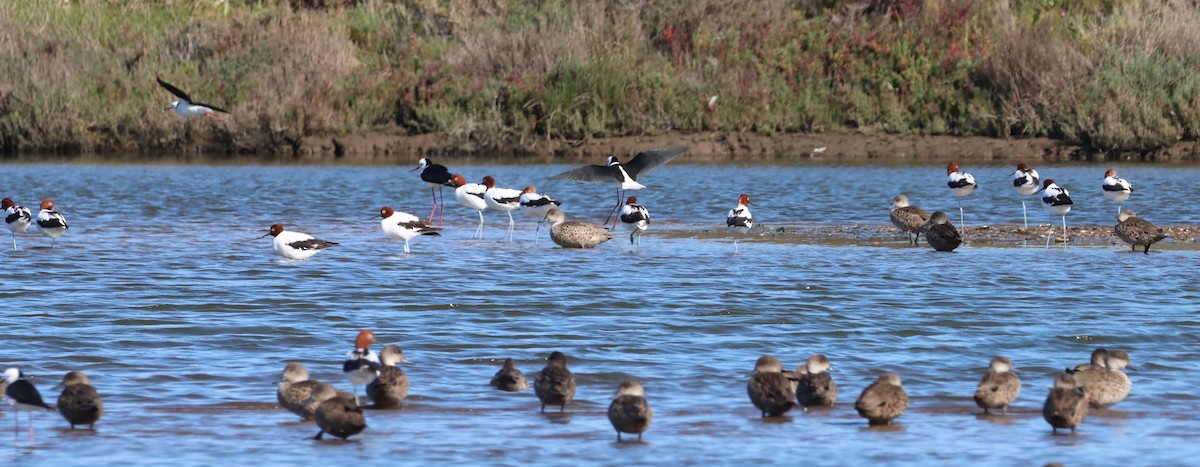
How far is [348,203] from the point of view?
25.0 metres

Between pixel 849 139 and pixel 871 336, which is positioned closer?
pixel 871 336

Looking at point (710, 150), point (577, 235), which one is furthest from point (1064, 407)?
point (710, 150)

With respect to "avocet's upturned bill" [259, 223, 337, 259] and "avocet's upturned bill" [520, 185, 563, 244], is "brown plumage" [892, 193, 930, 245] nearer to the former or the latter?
"avocet's upturned bill" [520, 185, 563, 244]

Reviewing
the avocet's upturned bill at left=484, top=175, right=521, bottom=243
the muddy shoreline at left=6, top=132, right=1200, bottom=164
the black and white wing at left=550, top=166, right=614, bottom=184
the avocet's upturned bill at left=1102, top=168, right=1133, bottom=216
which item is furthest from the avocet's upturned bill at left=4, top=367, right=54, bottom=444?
the muddy shoreline at left=6, top=132, right=1200, bottom=164

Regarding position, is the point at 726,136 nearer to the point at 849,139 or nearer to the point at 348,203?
the point at 849,139

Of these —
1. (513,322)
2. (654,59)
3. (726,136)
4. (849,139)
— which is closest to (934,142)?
(849,139)

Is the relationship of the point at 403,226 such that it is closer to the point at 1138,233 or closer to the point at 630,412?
the point at 1138,233

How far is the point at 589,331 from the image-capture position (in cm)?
1266

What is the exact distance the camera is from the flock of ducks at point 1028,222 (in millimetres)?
17891

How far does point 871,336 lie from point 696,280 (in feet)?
11.7

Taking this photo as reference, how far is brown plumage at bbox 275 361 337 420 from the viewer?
891 cm

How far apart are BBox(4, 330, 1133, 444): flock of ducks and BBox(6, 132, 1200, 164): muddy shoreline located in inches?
881

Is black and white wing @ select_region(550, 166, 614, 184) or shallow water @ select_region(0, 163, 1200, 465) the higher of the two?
black and white wing @ select_region(550, 166, 614, 184)

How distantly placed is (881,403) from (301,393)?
301 centimetres
